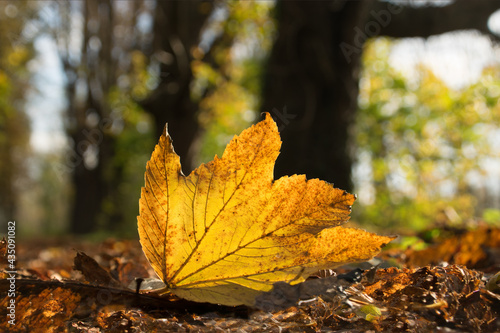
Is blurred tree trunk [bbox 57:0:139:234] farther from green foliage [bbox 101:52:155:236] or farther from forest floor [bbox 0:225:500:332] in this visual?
forest floor [bbox 0:225:500:332]

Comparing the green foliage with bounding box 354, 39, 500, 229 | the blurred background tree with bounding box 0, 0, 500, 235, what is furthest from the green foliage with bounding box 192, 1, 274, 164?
the green foliage with bounding box 354, 39, 500, 229

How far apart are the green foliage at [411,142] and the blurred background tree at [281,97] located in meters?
0.06

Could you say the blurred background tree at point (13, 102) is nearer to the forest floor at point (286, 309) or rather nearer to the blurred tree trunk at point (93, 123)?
the blurred tree trunk at point (93, 123)

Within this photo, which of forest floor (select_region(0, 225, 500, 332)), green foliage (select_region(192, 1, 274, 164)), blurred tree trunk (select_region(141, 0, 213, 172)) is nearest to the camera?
forest floor (select_region(0, 225, 500, 332))

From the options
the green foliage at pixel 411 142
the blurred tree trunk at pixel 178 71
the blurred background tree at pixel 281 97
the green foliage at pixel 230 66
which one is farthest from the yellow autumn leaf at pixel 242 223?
the green foliage at pixel 411 142

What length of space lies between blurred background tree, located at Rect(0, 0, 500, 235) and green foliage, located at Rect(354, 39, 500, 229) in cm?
6

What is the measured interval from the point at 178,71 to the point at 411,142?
10.5m

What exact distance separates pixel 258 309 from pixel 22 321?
40cm

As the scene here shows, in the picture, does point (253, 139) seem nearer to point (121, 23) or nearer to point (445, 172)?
point (445, 172)

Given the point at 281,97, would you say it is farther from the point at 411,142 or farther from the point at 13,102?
the point at 13,102

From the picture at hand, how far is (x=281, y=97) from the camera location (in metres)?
5.34

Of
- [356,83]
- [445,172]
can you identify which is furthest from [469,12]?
[445,172]

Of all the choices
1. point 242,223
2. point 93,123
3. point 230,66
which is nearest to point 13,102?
point 93,123

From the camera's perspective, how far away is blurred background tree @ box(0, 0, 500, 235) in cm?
529
